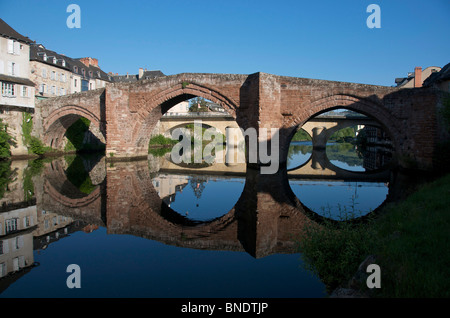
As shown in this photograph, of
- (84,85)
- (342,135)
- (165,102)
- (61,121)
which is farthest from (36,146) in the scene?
(342,135)

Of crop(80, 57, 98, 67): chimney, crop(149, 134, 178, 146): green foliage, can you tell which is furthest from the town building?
crop(149, 134, 178, 146): green foliage

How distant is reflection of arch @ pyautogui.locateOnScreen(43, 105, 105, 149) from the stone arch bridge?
3.28 meters

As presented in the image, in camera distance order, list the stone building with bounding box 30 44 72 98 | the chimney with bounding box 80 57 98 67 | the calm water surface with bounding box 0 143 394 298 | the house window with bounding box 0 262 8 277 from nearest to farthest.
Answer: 1. the calm water surface with bounding box 0 143 394 298
2. the house window with bounding box 0 262 8 277
3. the stone building with bounding box 30 44 72 98
4. the chimney with bounding box 80 57 98 67

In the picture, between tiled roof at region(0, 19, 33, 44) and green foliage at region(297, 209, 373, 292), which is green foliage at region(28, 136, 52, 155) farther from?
green foliage at region(297, 209, 373, 292)

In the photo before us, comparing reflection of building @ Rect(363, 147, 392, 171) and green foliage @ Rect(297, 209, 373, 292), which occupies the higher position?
reflection of building @ Rect(363, 147, 392, 171)

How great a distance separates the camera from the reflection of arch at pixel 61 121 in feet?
66.8

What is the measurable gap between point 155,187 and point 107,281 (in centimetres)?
709

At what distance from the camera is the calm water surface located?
→ 3748 mm

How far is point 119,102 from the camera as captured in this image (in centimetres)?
1778

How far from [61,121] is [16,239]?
63.9 feet

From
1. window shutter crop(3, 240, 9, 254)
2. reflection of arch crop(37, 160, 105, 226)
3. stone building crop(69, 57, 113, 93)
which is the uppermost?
stone building crop(69, 57, 113, 93)

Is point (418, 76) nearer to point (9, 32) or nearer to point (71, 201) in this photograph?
point (71, 201)

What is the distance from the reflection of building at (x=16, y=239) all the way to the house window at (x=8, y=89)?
48.6 feet
